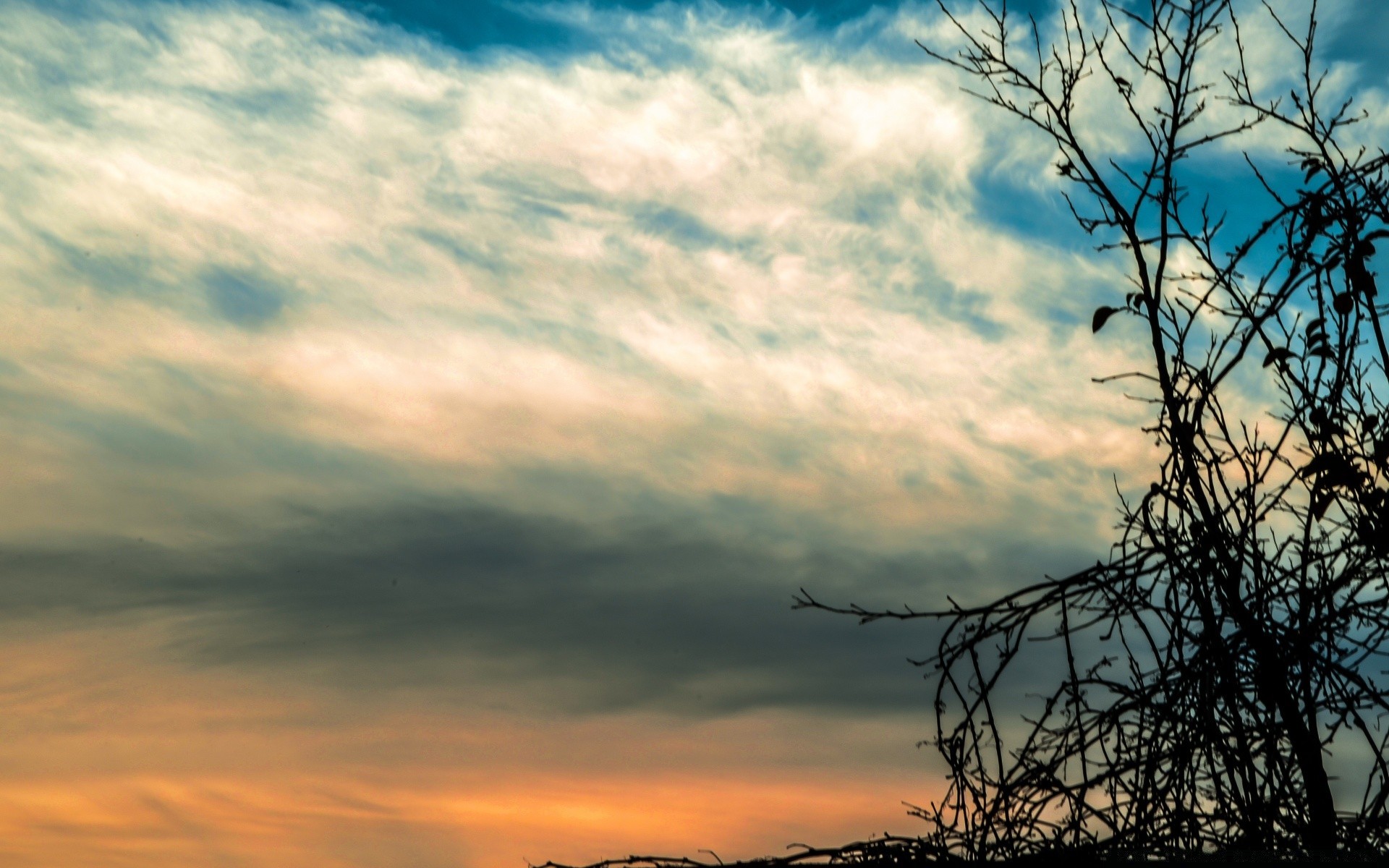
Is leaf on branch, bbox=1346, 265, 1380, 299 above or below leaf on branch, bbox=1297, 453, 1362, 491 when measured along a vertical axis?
above

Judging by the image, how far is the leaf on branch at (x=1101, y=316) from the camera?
4238 mm

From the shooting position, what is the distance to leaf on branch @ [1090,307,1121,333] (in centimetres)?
424

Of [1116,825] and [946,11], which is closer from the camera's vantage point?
[1116,825]

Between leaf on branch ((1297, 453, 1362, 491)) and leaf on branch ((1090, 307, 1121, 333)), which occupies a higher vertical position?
leaf on branch ((1090, 307, 1121, 333))

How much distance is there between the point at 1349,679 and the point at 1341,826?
47 centimetres

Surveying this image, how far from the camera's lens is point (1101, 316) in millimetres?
4266

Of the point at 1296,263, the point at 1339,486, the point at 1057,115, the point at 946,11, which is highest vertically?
the point at 946,11

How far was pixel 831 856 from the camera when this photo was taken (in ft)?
9.91

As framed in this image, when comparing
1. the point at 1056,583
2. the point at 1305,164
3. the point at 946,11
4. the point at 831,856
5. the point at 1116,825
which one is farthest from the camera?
the point at 946,11

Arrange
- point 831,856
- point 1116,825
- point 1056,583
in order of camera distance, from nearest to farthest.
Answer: point 831,856, point 1116,825, point 1056,583

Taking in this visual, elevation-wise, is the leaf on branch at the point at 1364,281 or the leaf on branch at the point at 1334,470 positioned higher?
the leaf on branch at the point at 1364,281

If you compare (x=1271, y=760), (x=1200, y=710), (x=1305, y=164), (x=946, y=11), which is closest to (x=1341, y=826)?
(x=1271, y=760)

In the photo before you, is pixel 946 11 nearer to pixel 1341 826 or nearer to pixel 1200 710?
pixel 1200 710

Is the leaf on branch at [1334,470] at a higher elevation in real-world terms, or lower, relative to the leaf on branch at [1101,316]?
lower
